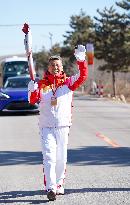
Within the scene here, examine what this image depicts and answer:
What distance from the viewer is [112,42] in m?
45.3

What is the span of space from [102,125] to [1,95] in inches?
190

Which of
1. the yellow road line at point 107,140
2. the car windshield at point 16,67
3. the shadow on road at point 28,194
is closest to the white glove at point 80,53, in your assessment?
the shadow on road at point 28,194

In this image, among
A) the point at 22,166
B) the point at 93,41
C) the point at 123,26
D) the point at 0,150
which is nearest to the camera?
the point at 22,166

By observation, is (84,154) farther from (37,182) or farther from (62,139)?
(62,139)

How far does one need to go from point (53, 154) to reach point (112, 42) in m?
38.7

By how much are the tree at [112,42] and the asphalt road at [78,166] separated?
26.8 meters

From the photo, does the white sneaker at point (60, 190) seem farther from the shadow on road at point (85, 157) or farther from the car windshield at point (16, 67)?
the car windshield at point (16, 67)

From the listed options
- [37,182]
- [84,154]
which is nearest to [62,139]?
[37,182]

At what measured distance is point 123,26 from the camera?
1754 inches

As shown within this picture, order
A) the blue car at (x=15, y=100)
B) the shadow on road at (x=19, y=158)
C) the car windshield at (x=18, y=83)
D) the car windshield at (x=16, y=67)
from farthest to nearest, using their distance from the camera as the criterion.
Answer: the car windshield at (x=16, y=67), the car windshield at (x=18, y=83), the blue car at (x=15, y=100), the shadow on road at (x=19, y=158)

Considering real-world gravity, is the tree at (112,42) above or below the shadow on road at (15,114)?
above

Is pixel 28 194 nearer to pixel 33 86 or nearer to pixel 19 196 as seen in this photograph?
pixel 19 196

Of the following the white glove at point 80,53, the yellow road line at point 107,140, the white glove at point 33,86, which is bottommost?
the yellow road line at point 107,140

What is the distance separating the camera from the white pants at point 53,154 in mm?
7043
